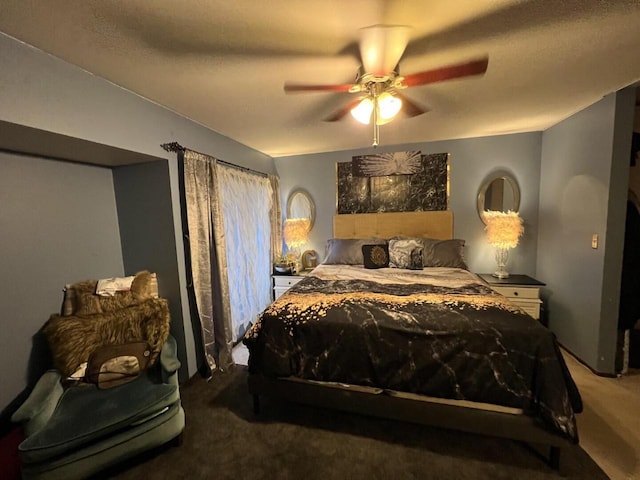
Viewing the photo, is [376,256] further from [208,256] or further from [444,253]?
[208,256]

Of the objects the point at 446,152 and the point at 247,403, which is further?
the point at 446,152

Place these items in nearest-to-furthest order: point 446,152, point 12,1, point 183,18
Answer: point 12,1, point 183,18, point 446,152

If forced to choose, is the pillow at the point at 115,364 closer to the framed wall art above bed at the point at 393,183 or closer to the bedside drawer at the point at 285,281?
the bedside drawer at the point at 285,281

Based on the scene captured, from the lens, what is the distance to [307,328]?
179cm

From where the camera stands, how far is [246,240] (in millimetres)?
3223

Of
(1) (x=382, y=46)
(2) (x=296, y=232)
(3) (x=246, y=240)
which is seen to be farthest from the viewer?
Answer: (2) (x=296, y=232)

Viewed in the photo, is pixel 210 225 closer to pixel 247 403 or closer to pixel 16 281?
pixel 16 281

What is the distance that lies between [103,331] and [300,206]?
2698mm

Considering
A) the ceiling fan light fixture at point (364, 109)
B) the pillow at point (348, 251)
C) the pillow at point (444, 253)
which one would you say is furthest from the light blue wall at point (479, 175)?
the ceiling fan light fixture at point (364, 109)

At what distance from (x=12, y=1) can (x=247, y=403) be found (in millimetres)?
2538

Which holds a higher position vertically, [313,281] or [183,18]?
[183,18]

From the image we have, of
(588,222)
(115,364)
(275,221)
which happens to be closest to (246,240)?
(275,221)

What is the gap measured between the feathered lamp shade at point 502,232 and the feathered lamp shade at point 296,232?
7.47 feet

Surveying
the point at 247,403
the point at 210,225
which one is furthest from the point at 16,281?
the point at 247,403
